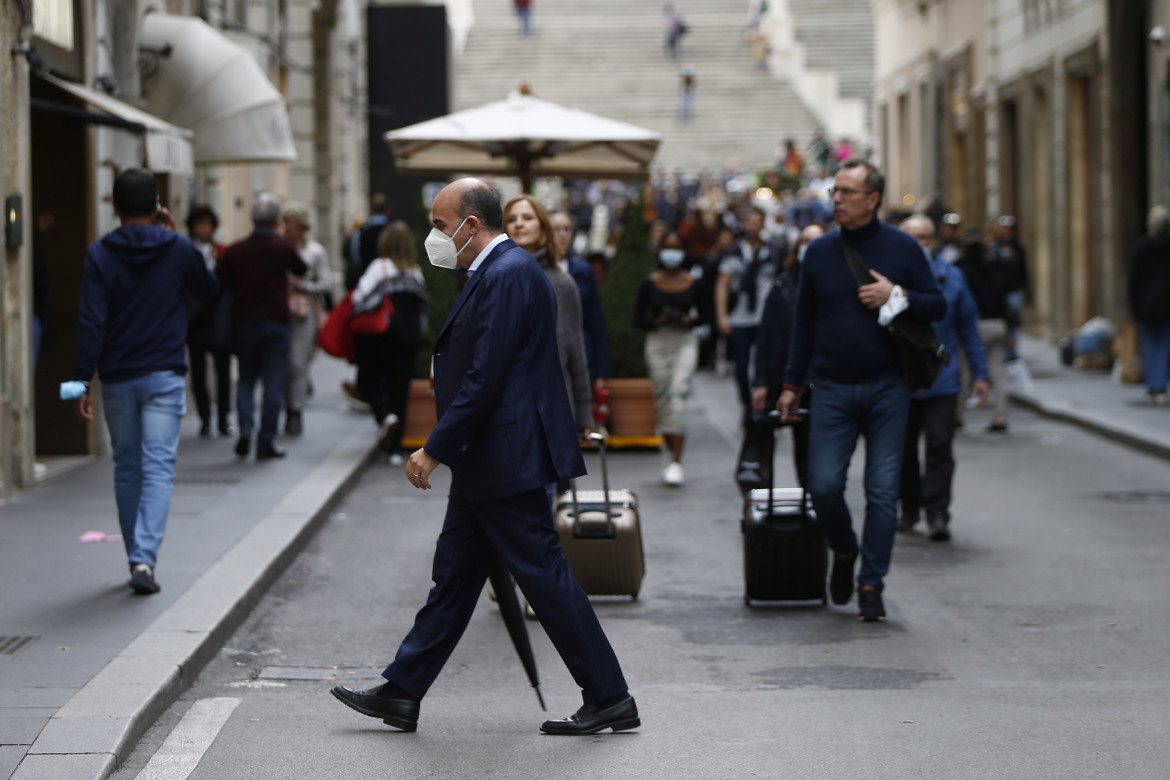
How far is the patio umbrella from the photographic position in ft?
19.0

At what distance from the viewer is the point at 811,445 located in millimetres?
7520

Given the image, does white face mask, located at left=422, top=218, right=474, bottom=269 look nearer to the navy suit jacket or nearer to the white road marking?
the navy suit jacket

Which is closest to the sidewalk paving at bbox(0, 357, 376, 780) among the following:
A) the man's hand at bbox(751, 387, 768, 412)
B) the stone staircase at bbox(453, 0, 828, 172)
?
the man's hand at bbox(751, 387, 768, 412)

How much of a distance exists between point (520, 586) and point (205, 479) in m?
6.64

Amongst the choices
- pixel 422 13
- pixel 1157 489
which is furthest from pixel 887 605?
pixel 422 13

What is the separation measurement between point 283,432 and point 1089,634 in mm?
8796

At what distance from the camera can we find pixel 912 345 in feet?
24.2

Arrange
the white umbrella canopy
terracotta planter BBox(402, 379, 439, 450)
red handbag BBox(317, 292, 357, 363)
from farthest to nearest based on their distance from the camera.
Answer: terracotta planter BBox(402, 379, 439, 450) → the white umbrella canopy → red handbag BBox(317, 292, 357, 363)

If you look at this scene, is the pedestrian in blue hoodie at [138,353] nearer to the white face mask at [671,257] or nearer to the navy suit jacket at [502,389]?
the navy suit jacket at [502,389]

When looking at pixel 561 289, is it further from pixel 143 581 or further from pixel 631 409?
pixel 631 409

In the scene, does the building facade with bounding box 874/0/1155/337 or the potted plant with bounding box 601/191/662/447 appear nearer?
the potted plant with bounding box 601/191/662/447

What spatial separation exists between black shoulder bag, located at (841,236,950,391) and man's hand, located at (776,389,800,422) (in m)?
0.48

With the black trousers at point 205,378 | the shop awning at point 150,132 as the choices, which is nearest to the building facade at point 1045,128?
the black trousers at point 205,378

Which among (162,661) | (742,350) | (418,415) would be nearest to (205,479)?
(418,415)
